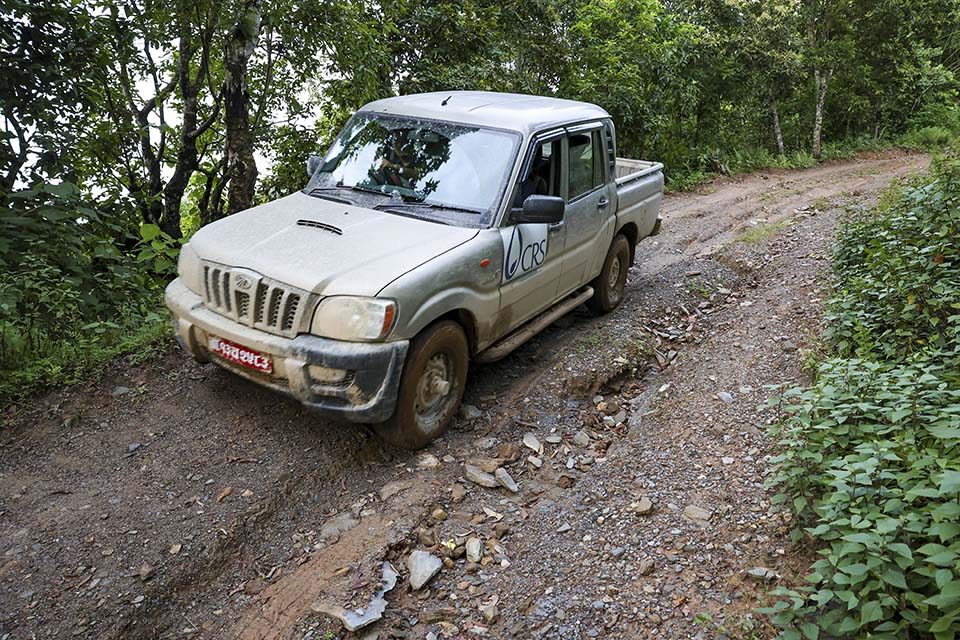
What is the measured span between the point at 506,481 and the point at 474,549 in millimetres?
640

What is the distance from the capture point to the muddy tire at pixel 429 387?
409 cm

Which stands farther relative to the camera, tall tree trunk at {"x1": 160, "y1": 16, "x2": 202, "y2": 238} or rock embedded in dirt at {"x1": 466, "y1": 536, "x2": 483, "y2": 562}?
tall tree trunk at {"x1": 160, "y1": 16, "x2": 202, "y2": 238}

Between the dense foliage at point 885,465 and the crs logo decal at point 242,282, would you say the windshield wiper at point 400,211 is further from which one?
the dense foliage at point 885,465

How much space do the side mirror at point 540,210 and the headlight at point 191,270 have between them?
208 centimetres

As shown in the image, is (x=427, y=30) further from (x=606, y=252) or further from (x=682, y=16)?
(x=682, y=16)

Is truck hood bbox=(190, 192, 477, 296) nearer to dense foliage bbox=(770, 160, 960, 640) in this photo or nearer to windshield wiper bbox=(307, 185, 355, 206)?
windshield wiper bbox=(307, 185, 355, 206)

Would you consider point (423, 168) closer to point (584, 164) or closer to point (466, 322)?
point (466, 322)

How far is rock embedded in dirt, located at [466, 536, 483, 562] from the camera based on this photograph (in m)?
3.54

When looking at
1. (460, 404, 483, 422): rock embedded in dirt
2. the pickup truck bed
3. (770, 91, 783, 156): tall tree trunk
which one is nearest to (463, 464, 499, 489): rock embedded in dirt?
(460, 404, 483, 422): rock embedded in dirt

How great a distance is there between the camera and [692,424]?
4.64 meters

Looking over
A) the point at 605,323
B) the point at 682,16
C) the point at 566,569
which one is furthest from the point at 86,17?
the point at 682,16

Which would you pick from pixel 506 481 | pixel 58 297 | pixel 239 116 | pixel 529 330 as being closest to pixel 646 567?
pixel 506 481

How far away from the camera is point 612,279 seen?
671cm

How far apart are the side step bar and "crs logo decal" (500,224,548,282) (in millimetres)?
521
